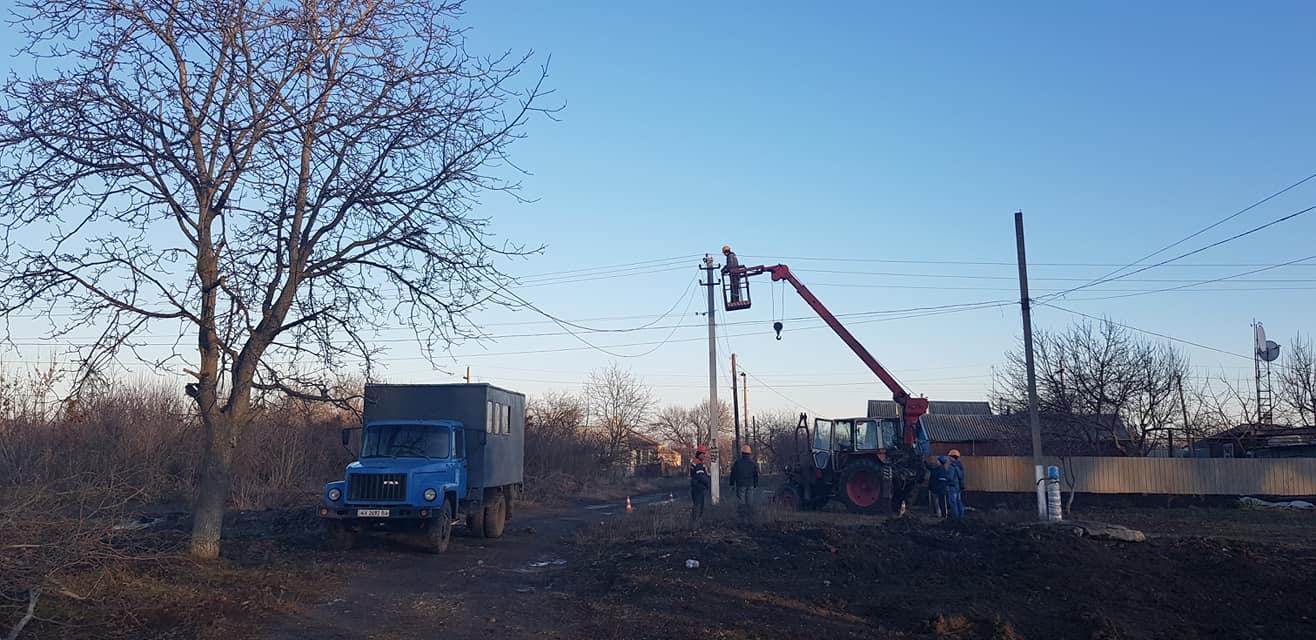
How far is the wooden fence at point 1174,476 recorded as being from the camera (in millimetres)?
23781

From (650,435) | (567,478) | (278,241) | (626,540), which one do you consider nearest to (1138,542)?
(626,540)

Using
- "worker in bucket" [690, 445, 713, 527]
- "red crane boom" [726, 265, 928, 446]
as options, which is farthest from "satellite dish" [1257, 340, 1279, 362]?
"worker in bucket" [690, 445, 713, 527]

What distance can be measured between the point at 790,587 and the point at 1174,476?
672 inches

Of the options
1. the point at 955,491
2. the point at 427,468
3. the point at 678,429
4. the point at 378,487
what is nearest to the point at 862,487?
the point at 955,491

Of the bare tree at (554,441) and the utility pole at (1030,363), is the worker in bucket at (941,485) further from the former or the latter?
the bare tree at (554,441)

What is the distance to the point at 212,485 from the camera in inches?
547

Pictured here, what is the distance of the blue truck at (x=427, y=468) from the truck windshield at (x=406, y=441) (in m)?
0.02

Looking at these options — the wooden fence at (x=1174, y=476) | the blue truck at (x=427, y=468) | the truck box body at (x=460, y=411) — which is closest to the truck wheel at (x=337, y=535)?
the blue truck at (x=427, y=468)

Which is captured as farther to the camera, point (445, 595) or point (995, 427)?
point (995, 427)

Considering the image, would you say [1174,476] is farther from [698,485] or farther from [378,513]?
[378,513]

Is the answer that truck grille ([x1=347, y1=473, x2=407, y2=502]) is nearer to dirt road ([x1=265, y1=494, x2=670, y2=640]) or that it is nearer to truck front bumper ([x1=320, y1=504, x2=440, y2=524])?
truck front bumper ([x1=320, y1=504, x2=440, y2=524])

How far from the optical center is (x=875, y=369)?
87.9 ft

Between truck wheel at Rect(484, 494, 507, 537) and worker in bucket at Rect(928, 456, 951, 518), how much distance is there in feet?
31.2

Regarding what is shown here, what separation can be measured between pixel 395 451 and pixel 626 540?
14.8 ft
